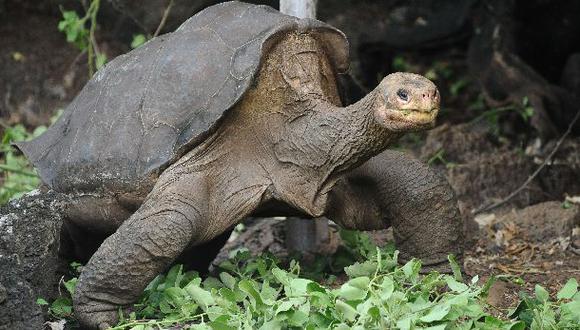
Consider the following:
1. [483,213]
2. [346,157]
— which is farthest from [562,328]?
[483,213]

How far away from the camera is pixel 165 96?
171 inches

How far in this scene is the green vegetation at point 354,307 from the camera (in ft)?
10.8

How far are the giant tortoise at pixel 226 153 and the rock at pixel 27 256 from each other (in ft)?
0.75

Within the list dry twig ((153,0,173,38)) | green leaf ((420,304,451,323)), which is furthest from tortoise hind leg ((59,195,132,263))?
dry twig ((153,0,173,38))

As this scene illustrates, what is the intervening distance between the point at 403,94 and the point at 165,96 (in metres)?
1.04

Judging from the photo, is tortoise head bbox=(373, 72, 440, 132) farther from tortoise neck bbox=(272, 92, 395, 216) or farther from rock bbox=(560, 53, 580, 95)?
rock bbox=(560, 53, 580, 95)

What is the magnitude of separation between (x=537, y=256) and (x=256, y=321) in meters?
2.25

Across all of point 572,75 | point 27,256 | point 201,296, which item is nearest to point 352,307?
point 201,296

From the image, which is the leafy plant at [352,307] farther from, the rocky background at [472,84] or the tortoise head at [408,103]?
the rocky background at [472,84]

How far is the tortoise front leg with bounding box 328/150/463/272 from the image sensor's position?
14.8 ft

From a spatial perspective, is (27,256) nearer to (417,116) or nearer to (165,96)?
(165,96)

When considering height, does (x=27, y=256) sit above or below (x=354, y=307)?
above

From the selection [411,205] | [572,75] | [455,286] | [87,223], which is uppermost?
[87,223]

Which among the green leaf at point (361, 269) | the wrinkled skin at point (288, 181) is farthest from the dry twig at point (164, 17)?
the green leaf at point (361, 269)
